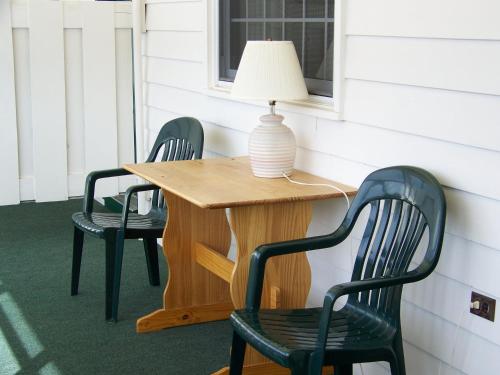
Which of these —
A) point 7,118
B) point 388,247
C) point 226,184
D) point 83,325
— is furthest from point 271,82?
point 7,118

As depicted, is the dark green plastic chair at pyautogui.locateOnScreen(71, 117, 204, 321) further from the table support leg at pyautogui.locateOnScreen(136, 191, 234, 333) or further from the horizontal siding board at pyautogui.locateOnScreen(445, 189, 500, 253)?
the horizontal siding board at pyautogui.locateOnScreen(445, 189, 500, 253)

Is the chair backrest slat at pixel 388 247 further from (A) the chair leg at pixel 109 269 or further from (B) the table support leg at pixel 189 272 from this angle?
(A) the chair leg at pixel 109 269

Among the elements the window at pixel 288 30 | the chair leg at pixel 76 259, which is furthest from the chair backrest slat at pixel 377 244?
the chair leg at pixel 76 259

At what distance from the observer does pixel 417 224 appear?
2590mm

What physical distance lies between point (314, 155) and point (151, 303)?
1.22 meters

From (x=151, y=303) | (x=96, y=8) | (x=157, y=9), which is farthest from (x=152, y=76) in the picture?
(x=151, y=303)

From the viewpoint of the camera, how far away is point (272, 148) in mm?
3174

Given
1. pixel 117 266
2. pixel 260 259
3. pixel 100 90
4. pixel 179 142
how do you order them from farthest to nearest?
pixel 100 90
pixel 179 142
pixel 117 266
pixel 260 259

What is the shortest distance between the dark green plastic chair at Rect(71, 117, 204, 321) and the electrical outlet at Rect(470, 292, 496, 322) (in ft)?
5.42

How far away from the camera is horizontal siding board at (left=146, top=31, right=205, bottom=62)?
13.9 ft

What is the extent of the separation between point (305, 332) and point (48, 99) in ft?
12.4

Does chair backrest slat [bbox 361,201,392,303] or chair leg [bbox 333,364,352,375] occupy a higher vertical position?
chair backrest slat [bbox 361,201,392,303]

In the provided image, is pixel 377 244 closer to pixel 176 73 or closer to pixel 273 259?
pixel 273 259

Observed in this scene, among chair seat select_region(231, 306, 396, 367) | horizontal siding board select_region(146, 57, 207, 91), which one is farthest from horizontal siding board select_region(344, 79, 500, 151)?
horizontal siding board select_region(146, 57, 207, 91)
